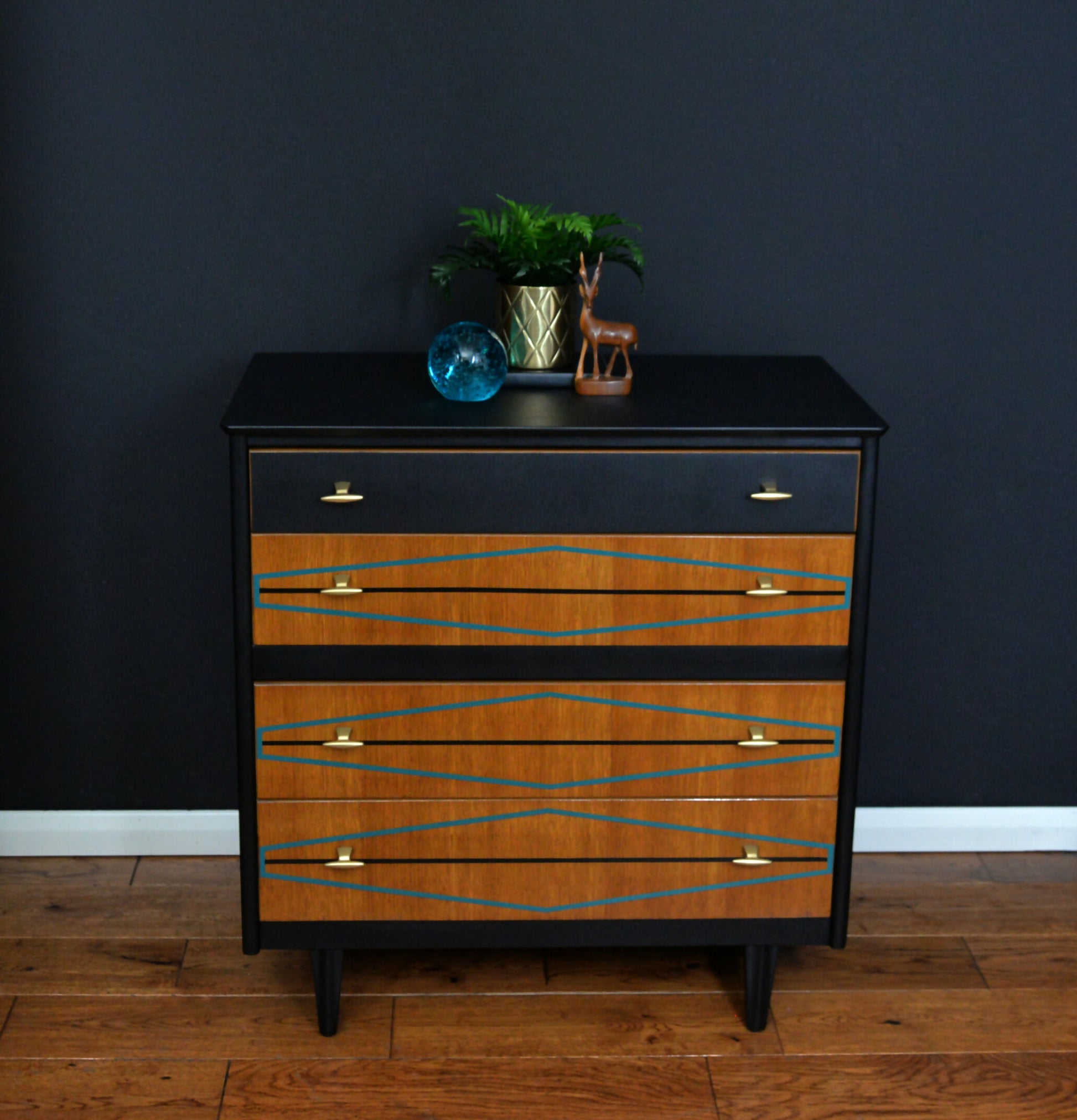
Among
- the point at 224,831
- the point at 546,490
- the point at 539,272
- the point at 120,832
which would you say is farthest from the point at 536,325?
the point at 120,832

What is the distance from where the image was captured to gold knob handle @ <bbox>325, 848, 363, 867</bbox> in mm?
2156

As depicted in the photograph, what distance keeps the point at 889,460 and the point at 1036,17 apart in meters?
0.78

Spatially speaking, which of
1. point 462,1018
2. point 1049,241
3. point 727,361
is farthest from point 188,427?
point 1049,241

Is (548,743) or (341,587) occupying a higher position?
(341,587)

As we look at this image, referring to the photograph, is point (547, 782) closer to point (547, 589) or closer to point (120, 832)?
point (547, 589)

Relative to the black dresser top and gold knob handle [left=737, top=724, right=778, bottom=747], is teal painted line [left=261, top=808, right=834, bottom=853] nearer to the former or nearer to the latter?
gold knob handle [left=737, top=724, right=778, bottom=747]

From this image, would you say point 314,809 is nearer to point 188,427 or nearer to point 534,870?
point 534,870

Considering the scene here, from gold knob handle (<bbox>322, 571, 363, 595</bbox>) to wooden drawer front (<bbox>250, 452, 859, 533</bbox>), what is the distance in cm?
6

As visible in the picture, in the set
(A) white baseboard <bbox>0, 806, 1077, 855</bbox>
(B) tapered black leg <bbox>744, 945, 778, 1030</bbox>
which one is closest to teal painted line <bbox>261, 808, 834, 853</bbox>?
(B) tapered black leg <bbox>744, 945, 778, 1030</bbox>

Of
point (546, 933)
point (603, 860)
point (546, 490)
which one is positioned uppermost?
point (546, 490)

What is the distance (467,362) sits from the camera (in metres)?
2.12

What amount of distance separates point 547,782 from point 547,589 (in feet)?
0.99

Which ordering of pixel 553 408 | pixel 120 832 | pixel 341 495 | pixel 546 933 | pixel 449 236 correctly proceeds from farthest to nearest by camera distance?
pixel 120 832 → pixel 449 236 → pixel 546 933 → pixel 553 408 → pixel 341 495

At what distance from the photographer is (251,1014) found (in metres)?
2.31
